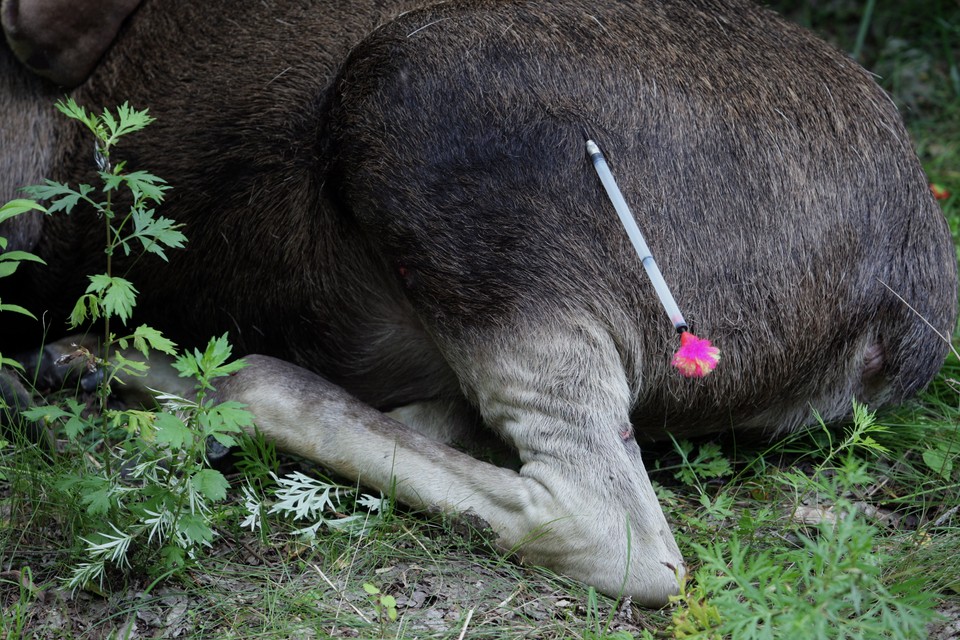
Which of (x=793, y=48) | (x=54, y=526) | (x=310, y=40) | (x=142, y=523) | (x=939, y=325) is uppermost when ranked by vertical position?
(x=793, y=48)

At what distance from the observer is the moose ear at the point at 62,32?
10.4 ft

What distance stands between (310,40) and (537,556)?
5.39 feet

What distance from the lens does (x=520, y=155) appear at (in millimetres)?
2818

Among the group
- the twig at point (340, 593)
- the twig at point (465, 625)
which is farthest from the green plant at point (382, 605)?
the twig at point (465, 625)

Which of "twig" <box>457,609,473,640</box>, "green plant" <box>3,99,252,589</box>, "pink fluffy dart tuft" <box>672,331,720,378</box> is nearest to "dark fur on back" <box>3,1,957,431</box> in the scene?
"pink fluffy dart tuft" <box>672,331,720,378</box>

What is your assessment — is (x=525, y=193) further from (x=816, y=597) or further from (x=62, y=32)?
(x=62, y=32)

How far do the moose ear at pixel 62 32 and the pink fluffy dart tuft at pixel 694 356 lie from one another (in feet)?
6.63

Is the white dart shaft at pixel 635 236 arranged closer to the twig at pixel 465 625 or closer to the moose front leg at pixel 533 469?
the moose front leg at pixel 533 469

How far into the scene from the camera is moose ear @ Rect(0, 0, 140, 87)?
316 cm

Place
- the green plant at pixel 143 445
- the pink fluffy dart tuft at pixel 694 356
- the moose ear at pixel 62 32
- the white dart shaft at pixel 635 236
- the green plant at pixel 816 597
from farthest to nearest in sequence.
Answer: the moose ear at pixel 62 32 → the white dart shaft at pixel 635 236 → the pink fluffy dart tuft at pixel 694 356 → the green plant at pixel 143 445 → the green plant at pixel 816 597

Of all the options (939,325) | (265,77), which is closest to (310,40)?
(265,77)

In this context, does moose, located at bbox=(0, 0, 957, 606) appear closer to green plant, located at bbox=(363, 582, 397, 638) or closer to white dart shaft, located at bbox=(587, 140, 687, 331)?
white dart shaft, located at bbox=(587, 140, 687, 331)

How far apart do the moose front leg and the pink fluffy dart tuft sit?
0.22 metres

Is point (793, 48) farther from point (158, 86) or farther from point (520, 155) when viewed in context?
point (158, 86)
